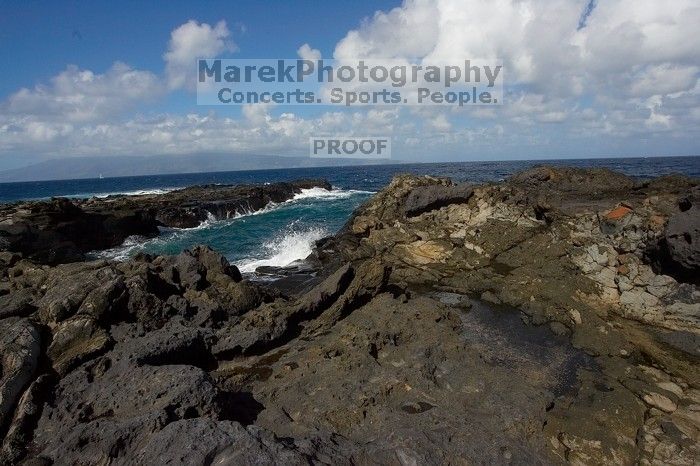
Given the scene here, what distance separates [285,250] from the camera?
26.2 m

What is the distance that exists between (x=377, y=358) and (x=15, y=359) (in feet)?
22.8

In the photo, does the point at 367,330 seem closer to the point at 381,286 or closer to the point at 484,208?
the point at 381,286

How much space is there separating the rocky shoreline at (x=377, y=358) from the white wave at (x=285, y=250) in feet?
19.0

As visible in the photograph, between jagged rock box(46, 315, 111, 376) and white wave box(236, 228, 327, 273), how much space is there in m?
12.3

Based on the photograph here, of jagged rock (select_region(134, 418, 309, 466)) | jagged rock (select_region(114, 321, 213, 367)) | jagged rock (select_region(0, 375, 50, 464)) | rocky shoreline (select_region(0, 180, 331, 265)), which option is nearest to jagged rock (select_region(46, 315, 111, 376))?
jagged rock (select_region(114, 321, 213, 367))

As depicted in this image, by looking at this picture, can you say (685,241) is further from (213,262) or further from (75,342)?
(75,342)

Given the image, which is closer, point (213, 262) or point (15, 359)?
point (15, 359)

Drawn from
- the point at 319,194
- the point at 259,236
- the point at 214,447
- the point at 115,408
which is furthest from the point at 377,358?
the point at 319,194

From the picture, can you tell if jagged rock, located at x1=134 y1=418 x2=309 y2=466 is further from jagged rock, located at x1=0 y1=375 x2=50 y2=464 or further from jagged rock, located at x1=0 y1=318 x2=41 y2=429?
jagged rock, located at x1=0 y1=318 x2=41 y2=429

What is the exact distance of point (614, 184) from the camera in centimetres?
3150

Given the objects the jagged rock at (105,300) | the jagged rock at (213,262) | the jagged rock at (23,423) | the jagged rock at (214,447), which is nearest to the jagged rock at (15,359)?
the jagged rock at (23,423)

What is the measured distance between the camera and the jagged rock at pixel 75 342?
793 cm

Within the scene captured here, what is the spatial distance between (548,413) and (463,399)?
1511 mm

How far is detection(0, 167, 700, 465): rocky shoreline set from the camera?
6.27 m
